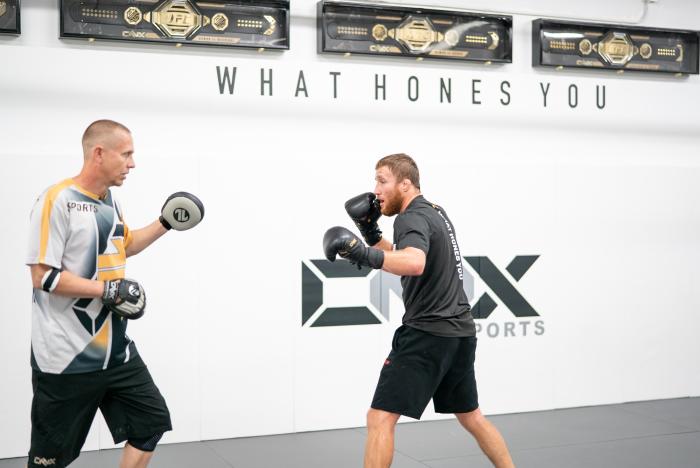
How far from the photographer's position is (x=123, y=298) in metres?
2.94

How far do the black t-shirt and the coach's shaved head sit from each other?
1110 mm

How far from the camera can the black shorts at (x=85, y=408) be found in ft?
9.61

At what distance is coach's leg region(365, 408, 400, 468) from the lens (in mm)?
3182

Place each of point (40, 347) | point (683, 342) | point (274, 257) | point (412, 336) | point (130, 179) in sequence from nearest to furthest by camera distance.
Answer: point (40, 347)
point (412, 336)
point (130, 179)
point (274, 257)
point (683, 342)

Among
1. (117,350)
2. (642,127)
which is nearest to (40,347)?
(117,350)

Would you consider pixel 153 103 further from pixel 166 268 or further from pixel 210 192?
pixel 166 268

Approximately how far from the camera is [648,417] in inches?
204

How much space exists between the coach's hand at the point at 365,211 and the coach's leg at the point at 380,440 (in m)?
0.86

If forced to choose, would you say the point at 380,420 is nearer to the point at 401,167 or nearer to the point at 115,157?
the point at 401,167

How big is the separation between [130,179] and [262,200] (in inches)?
28.4

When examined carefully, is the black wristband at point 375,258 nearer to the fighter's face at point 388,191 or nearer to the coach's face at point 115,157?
the fighter's face at point 388,191

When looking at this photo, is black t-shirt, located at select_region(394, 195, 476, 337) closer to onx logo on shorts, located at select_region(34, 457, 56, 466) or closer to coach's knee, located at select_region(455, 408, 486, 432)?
coach's knee, located at select_region(455, 408, 486, 432)

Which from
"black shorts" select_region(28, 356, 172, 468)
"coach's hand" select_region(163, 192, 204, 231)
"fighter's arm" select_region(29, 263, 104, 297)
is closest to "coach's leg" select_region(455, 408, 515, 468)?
"black shorts" select_region(28, 356, 172, 468)

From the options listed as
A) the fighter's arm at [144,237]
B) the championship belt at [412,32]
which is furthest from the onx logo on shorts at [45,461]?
the championship belt at [412,32]
